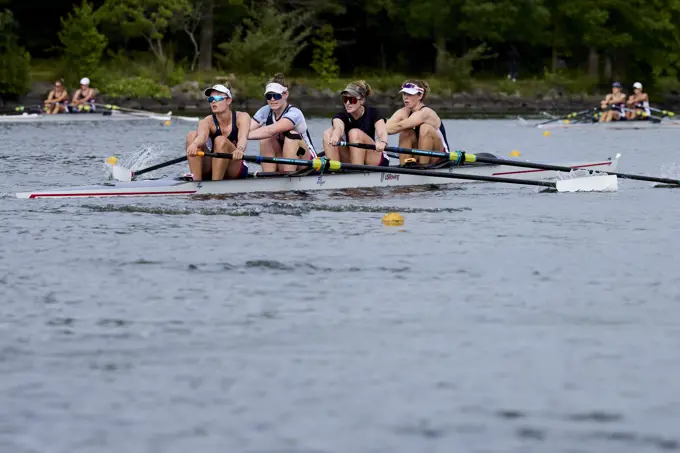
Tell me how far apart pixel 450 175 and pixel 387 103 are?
43.8m

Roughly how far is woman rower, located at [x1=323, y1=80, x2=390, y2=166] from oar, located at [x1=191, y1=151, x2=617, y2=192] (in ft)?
1.97

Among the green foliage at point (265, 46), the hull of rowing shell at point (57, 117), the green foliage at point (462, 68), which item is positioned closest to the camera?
the hull of rowing shell at point (57, 117)

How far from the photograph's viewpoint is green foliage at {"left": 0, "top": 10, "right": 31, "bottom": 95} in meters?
52.0

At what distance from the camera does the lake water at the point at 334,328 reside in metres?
7.25

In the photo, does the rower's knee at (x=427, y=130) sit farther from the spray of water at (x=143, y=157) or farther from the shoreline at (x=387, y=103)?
the shoreline at (x=387, y=103)

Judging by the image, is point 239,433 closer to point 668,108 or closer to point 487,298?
point 487,298

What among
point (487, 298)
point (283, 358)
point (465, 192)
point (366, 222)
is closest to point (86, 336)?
point (283, 358)

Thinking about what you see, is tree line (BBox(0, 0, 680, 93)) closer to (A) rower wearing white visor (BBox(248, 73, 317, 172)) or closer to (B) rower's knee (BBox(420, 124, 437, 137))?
(B) rower's knee (BBox(420, 124, 437, 137))

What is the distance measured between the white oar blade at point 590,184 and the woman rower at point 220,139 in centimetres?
441

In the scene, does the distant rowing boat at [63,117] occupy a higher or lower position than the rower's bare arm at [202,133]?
lower

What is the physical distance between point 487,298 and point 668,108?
193ft

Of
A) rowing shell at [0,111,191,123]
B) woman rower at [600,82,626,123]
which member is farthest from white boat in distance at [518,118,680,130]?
rowing shell at [0,111,191,123]

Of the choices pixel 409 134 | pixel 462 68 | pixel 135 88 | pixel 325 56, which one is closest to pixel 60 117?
pixel 135 88

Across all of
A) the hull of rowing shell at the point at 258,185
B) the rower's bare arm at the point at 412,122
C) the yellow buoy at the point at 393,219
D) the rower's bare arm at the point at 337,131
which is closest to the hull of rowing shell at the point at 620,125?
the hull of rowing shell at the point at 258,185
